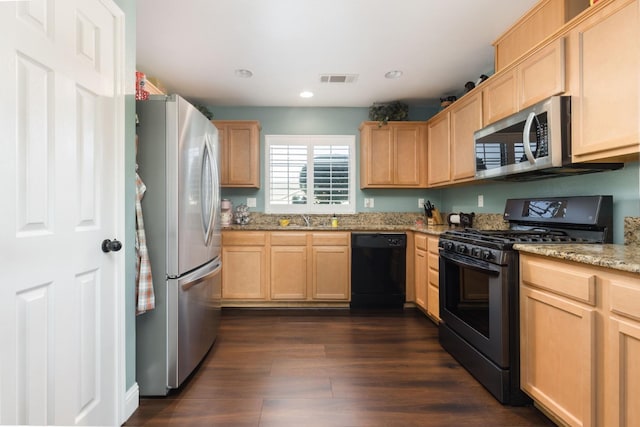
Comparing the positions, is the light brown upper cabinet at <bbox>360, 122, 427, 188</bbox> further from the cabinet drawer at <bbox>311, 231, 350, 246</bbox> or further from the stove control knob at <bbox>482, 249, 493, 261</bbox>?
the stove control knob at <bbox>482, 249, 493, 261</bbox>

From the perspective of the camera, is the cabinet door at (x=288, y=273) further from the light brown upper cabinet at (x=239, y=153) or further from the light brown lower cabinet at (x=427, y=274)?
the light brown lower cabinet at (x=427, y=274)

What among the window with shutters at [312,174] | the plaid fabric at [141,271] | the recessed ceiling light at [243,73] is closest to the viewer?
the plaid fabric at [141,271]

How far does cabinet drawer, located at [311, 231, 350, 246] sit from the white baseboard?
7.01 ft

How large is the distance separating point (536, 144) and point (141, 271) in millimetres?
2458

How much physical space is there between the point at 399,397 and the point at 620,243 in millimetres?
1560

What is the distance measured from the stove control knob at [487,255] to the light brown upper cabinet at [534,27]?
55.1 inches

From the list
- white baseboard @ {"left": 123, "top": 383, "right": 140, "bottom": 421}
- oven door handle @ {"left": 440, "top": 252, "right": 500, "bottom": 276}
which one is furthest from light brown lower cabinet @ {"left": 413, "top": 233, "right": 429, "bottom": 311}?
white baseboard @ {"left": 123, "top": 383, "right": 140, "bottom": 421}

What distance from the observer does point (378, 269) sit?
3.47 meters

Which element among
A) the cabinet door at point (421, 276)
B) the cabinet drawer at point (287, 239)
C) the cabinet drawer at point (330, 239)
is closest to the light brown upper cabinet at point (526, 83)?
the cabinet door at point (421, 276)

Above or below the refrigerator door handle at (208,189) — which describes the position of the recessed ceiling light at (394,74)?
above

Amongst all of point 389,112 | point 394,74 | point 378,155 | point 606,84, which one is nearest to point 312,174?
point 378,155

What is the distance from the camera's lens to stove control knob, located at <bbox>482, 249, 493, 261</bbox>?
1843 millimetres

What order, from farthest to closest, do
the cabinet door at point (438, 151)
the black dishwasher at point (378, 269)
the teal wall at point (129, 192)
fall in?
the black dishwasher at point (378, 269)
the cabinet door at point (438, 151)
the teal wall at point (129, 192)

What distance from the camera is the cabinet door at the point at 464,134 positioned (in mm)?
2701
